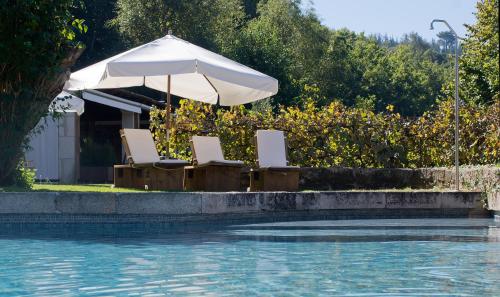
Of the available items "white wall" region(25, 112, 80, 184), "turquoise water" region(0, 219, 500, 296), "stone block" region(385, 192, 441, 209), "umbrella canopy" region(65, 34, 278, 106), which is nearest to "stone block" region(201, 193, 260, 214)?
"turquoise water" region(0, 219, 500, 296)

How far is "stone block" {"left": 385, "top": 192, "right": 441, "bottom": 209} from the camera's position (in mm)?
14078

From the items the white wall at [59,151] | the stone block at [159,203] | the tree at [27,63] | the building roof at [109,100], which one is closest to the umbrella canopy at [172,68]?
the tree at [27,63]

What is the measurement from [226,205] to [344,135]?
5329 mm

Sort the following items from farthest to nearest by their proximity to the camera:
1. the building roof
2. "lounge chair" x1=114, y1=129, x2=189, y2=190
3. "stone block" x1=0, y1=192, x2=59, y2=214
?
the building roof < "lounge chair" x1=114, y1=129, x2=189, y2=190 < "stone block" x1=0, y1=192, x2=59, y2=214

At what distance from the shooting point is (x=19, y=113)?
13156 mm

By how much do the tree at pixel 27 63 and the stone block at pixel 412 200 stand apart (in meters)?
5.42

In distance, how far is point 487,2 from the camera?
31.1 meters

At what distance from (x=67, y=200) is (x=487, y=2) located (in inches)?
906

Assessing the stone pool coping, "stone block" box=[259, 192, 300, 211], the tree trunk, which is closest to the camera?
the stone pool coping

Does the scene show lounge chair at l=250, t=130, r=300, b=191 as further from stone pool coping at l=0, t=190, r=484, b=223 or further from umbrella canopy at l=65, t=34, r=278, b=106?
stone pool coping at l=0, t=190, r=484, b=223

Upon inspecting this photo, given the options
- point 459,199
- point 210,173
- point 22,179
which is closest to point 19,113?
point 22,179

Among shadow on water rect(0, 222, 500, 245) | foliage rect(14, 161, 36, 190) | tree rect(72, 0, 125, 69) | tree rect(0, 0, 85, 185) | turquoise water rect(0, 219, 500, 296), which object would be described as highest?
tree rect(72, 0, 125, 69)

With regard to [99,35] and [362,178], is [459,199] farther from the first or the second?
[99,35]

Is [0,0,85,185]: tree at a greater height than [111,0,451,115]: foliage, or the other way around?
[111,0,451,115]: foliage
